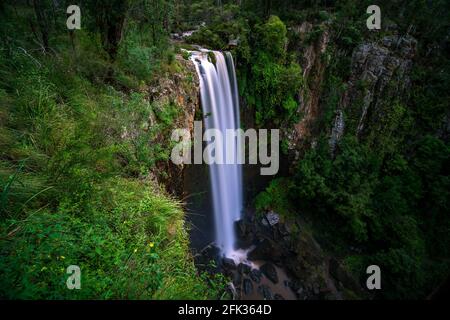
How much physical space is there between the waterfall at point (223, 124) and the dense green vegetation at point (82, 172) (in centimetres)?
298

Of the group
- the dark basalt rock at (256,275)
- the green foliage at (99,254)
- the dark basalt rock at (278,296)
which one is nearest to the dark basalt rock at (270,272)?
the dark basalt rock at (256,275)

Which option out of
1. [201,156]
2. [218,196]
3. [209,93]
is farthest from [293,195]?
[209,93]

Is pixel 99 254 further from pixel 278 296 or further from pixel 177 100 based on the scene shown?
pixel 278 296

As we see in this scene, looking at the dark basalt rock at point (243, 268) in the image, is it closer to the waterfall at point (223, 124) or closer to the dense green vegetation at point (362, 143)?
the waterfall at point (223, 124)

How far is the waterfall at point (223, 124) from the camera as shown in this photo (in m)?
7.81

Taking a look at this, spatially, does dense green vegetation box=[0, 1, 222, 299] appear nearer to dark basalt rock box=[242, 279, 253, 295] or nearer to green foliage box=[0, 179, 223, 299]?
green foliage box=[0, 179, 223, 299]

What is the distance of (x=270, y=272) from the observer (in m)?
9.47

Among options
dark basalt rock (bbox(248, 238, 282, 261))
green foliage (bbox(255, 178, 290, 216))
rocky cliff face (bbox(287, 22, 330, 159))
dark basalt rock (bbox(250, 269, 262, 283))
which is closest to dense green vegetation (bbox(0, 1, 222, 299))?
dark basalt rock (bbox(250, 269, 262, 283))

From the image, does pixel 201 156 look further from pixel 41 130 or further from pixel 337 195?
pixel 337 195

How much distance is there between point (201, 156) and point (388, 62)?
35.6 feet

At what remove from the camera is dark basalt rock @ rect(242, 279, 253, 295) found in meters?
8.42

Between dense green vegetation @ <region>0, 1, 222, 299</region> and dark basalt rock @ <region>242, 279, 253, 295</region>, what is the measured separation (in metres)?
6.19

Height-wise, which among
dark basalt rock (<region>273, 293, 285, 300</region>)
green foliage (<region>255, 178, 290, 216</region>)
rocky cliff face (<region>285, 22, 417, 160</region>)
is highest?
rocky cliff face (<region>285, 22, 417, 160</region>)

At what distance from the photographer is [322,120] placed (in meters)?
12.3
